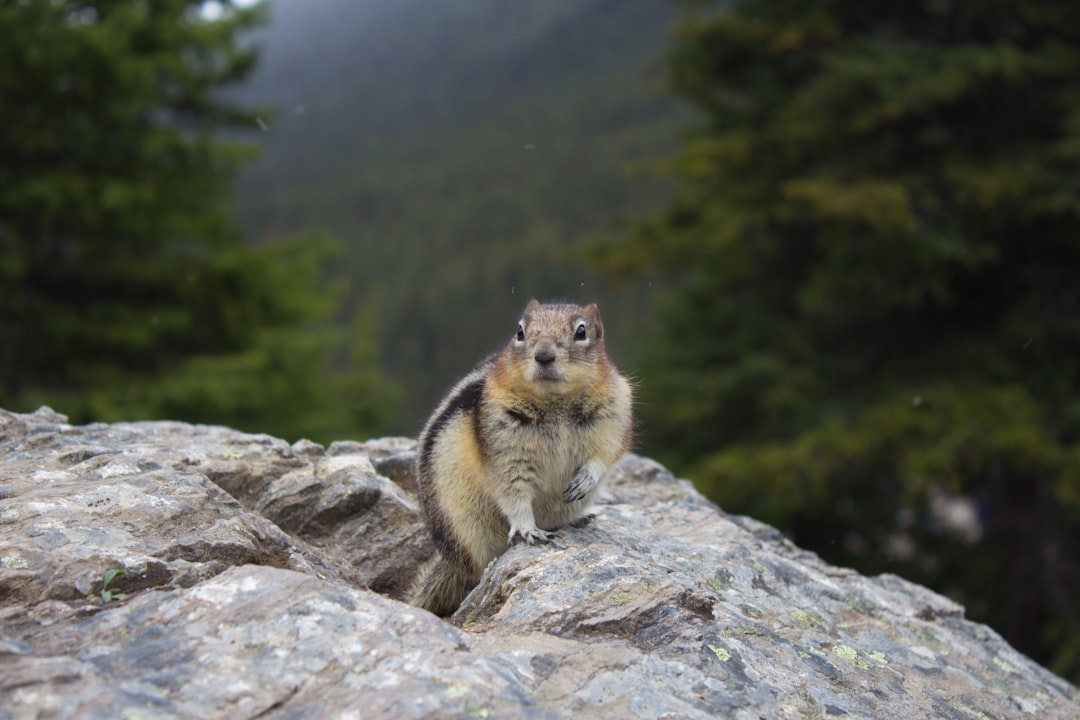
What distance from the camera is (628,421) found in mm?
5359

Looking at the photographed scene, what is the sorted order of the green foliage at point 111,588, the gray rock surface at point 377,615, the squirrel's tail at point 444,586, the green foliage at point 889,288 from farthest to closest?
the green foliage at point 889,288
the squirrel's tail at point 444,586
the green foliage at point 111,588
the gray rock surface at point 377,615

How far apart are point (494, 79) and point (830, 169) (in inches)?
3611

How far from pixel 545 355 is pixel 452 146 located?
88.6m

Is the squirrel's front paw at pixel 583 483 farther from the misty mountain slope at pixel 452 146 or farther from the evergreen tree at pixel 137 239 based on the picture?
the misty mountain slope at pixel 452 146

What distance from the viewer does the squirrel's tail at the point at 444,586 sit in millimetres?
5109

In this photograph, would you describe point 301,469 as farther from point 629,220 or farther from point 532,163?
point 532,163

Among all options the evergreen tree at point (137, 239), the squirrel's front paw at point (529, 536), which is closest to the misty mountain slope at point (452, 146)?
the evergreen tree at point (137, 239)

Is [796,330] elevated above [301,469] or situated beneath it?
situated beneath

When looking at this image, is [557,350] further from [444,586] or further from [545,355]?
[444,586]

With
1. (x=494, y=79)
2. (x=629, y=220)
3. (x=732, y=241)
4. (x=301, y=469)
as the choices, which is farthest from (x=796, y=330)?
(x=494, y=79)

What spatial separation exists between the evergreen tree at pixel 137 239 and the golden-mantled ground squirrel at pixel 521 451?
28.6 ft

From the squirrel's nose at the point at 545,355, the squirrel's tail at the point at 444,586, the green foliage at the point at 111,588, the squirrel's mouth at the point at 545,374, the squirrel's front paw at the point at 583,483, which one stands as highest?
the squirrel's nose at the point at 545,355

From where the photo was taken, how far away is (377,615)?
11.5 ft

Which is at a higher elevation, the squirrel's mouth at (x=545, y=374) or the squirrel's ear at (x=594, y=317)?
the squirrel's ear at (x=594, y=317)
